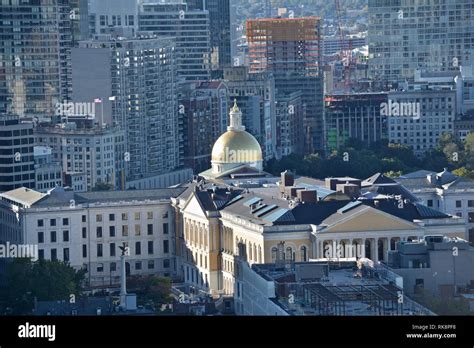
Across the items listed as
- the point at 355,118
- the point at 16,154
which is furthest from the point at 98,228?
the point at 355,118

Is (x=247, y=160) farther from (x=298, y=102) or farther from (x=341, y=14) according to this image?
(x=341, y=14)

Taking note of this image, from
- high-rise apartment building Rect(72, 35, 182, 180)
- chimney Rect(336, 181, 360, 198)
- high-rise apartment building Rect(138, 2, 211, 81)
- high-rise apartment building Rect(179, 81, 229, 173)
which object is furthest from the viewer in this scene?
high-rise apartment building Rect(138, 2, 211, 81)

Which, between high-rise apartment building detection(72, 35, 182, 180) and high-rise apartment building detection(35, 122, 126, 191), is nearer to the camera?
high-rise apartment building detection(35, 122, 126, 191)

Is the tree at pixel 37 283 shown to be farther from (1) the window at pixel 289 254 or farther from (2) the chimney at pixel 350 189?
(2) the chimney at pixel 350 189
